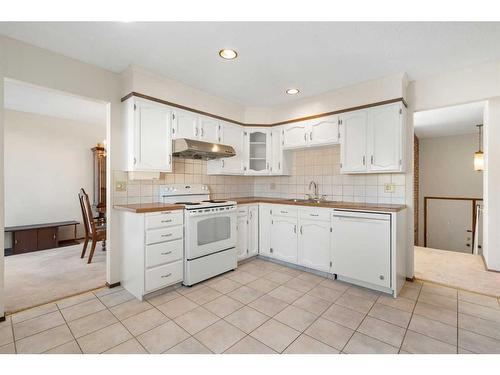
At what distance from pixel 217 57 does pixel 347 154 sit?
74.0 inches

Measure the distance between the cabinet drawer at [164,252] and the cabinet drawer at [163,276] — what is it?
0.06 metres

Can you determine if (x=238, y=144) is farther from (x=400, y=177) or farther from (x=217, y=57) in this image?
(x=400, y=177)

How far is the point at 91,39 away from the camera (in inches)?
79.5

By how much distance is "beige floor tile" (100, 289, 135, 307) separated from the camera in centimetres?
228

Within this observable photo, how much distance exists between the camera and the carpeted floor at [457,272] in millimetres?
2596

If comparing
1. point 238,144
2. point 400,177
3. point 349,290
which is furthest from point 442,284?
point 238,144

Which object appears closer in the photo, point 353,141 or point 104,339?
point 104,339

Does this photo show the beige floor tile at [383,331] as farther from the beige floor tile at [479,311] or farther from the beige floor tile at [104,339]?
the beige floor tile at [104,339]

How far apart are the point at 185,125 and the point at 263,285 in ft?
6.96

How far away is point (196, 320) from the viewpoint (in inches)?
77.9

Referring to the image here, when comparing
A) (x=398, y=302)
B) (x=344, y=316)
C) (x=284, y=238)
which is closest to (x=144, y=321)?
(x=344, y=316)

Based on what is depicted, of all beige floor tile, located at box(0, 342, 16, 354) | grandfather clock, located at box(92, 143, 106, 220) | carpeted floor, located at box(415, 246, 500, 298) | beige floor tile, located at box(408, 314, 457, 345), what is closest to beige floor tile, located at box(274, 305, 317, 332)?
beige floor tile, located at box(408, 314, 457, 345)

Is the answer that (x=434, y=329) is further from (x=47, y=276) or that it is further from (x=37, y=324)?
(x=47, y=276)

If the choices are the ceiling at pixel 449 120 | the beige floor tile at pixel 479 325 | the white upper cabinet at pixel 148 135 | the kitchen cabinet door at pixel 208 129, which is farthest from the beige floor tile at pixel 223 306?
the ceiling at pixel 449 120
